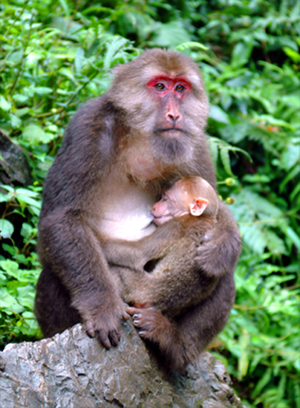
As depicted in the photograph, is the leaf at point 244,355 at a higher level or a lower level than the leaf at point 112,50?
lower

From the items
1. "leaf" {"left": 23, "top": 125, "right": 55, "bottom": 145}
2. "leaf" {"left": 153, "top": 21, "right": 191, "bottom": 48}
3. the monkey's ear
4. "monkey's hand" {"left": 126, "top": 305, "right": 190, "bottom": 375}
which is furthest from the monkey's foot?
A: "leaf" {"left": 153, "top": 21, "right": 191, "bottom": 48}

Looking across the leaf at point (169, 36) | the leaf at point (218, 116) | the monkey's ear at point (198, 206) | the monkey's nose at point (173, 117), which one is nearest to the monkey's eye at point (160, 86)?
the monkey's nose at point (173, 117)

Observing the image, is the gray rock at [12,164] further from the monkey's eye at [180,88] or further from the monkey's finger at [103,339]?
the monkey's finger at [103,339]

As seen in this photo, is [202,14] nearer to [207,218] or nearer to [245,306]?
[245,306]

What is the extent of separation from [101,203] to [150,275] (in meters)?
0.65

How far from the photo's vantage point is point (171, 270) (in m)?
3.76

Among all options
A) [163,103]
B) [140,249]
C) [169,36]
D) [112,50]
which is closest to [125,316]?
[140,249]

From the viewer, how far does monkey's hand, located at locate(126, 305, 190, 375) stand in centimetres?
358

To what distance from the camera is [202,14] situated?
9.59m

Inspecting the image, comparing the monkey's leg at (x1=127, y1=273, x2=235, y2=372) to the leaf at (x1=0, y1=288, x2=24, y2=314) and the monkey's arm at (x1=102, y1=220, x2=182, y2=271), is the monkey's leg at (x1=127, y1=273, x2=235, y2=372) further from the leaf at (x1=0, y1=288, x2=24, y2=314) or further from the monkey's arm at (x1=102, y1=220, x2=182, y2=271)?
the leaf at (x1=0, y1=288, x2=24, y2=314)

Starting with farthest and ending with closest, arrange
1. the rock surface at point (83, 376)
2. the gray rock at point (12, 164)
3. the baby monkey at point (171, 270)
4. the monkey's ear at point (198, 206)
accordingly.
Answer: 1. the gray rock at point (12, 164)
2. the monkey's ear at point (198, 206)
3. the baby monkey at point (171, 270)
4. the rock surface at point (83, 376)

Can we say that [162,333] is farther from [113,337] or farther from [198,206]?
[198,206]

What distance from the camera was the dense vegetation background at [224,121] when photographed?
512cm

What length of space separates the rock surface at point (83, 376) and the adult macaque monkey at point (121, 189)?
193 millimetres
